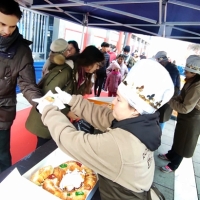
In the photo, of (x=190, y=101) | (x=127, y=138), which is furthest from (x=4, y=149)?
(x=190, y=101)

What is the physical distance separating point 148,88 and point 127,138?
0.80 ft

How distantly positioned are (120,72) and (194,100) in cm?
382

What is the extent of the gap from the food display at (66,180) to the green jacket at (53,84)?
78cm

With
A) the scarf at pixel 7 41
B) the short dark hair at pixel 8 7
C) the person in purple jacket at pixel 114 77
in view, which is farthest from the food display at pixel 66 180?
the person in purple jacket at pixel 114 77

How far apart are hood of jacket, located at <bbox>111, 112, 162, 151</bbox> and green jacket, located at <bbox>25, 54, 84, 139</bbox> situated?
966mm

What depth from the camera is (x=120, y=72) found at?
5.89 metres

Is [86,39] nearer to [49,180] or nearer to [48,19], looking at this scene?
[48,19]

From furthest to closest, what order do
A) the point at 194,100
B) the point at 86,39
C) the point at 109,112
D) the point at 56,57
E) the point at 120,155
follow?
the point at 86,39, the point at 194,100, the point at 56,57, the point at 109,112, the point at 120,155

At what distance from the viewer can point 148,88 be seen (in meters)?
0.84

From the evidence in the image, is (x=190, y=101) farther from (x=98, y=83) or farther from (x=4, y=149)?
(x=98, y=83)

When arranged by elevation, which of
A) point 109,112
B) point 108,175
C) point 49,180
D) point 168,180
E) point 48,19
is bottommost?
point 168,180

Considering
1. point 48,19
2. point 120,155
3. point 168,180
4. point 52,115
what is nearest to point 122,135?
point 120,155

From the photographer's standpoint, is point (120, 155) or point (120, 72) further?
point (120, 72)

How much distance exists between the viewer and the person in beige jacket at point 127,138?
766 millimetres
